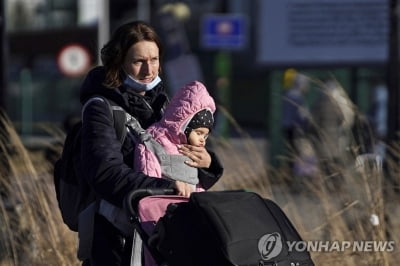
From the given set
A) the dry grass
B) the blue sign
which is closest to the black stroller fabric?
the dry grass

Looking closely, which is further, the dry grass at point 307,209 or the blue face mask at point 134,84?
the dry grass at point 307,209

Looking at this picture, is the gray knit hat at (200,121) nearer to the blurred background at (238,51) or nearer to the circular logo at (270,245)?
the circular logo at (270,245)

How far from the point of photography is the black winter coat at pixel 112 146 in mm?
3268

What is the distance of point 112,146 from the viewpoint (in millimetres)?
3354

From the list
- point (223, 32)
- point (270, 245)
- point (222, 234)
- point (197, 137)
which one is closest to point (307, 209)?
point (197, 137)

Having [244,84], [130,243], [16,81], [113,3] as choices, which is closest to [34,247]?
[130,243]

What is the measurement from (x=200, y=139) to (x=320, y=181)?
2.80 m

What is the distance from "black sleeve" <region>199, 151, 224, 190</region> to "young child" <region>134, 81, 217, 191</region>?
0.19ft

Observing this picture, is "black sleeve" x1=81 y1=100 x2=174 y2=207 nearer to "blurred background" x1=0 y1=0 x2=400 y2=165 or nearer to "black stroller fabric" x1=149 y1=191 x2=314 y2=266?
"black stroller fabric" x1=149 y1=191 x2=314 y2=266

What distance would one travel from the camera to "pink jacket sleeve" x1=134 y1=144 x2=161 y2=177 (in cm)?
336

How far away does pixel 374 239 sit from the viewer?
5.38 meters

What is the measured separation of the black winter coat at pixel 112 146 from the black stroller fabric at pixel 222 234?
18 centimetres

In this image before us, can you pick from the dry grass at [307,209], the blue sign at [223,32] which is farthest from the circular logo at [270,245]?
the blue sign at [223,32]

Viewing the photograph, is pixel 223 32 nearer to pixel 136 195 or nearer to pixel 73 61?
pixel 73 61
